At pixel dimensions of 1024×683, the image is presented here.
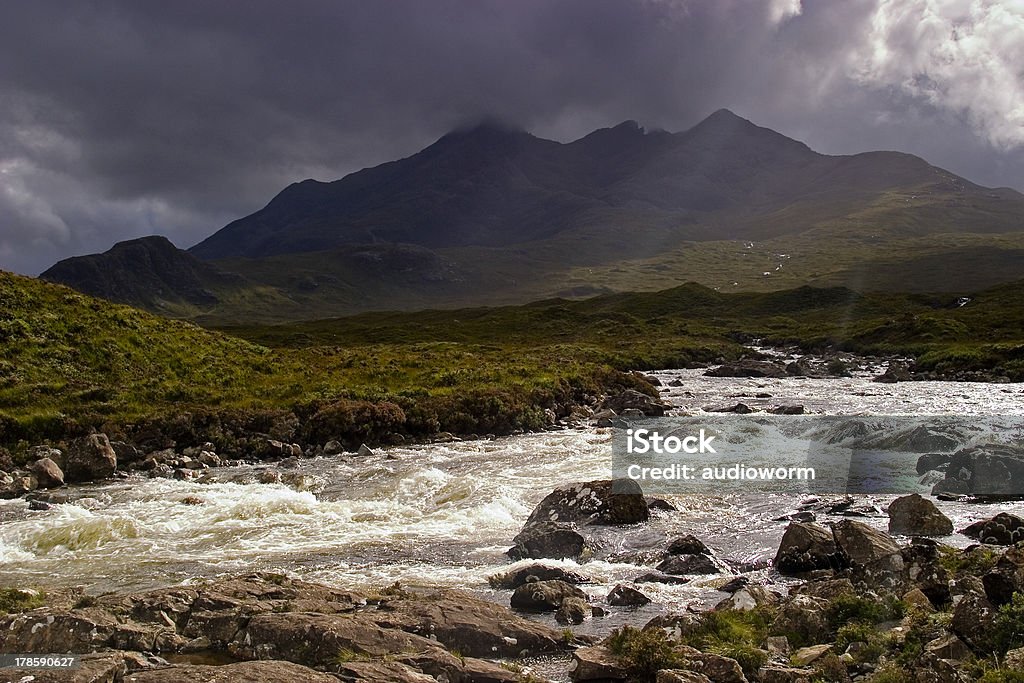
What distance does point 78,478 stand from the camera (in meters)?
25.5

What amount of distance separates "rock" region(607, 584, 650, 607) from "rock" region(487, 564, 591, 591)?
1240 mm

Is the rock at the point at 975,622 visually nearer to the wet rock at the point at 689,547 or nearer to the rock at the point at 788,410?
the wet rock at the point at 689,547

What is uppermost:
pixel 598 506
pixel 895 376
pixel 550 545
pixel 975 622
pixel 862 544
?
pixel 895 376

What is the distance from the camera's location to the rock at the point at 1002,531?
1515cm

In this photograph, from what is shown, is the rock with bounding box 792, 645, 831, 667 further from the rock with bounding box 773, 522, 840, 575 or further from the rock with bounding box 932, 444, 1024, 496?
the rock with bounding box 932, 444, 1024, 496

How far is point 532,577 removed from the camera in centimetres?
1459

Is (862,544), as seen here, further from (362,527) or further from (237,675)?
(362,527)

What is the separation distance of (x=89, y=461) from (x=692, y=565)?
2324cm

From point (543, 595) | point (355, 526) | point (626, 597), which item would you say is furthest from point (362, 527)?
point (626, 597)

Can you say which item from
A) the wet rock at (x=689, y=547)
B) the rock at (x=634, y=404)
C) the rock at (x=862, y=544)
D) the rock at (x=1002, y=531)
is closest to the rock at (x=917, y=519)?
the rock at (x=1002, y=531)

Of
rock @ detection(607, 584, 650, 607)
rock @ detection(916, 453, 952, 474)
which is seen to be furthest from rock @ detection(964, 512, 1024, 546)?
rock @ detection(607, 584, 650, 607)

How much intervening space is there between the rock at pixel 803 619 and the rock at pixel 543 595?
3825 mm

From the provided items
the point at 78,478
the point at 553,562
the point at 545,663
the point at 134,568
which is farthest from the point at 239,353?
the point at 545,663

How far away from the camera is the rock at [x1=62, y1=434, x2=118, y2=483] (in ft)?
83.6
